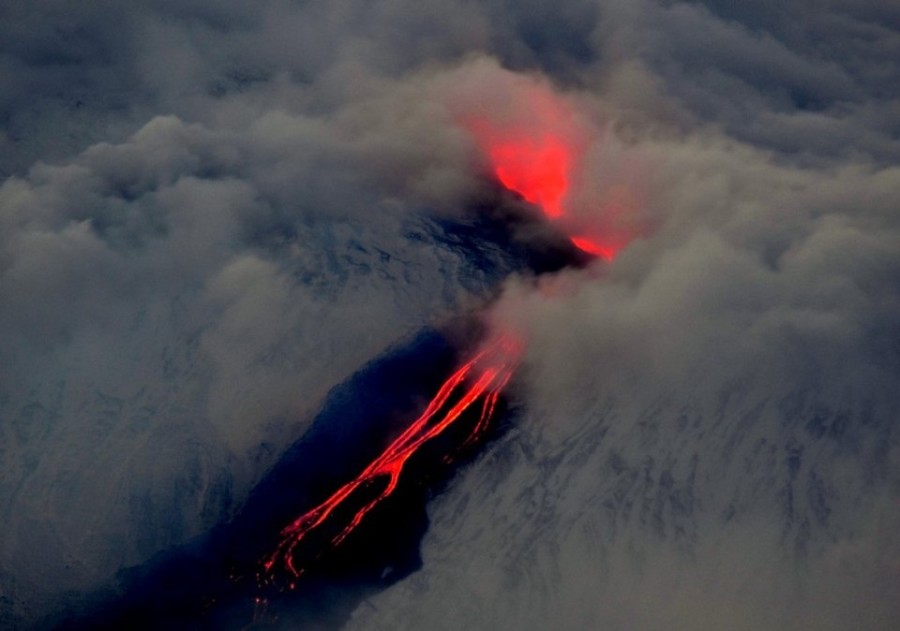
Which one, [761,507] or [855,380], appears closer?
[761,507]

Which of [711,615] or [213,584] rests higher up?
[711,615]

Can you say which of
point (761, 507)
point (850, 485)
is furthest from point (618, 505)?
point (850, 485)

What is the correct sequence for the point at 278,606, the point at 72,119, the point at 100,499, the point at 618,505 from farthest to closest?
the point at 72,119 → the point at 618,505 → the point at 100,499 → the point at 278,606

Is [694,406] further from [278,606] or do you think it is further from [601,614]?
[278,606]

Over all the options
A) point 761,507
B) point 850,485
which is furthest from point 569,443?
point 850,485

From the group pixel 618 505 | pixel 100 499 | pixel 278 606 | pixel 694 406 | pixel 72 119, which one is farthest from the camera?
pixel 72 119

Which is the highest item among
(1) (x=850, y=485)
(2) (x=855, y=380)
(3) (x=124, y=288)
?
(2) (x=855, y=380)

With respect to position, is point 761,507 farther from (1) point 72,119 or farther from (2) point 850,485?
(1) point 72,119
